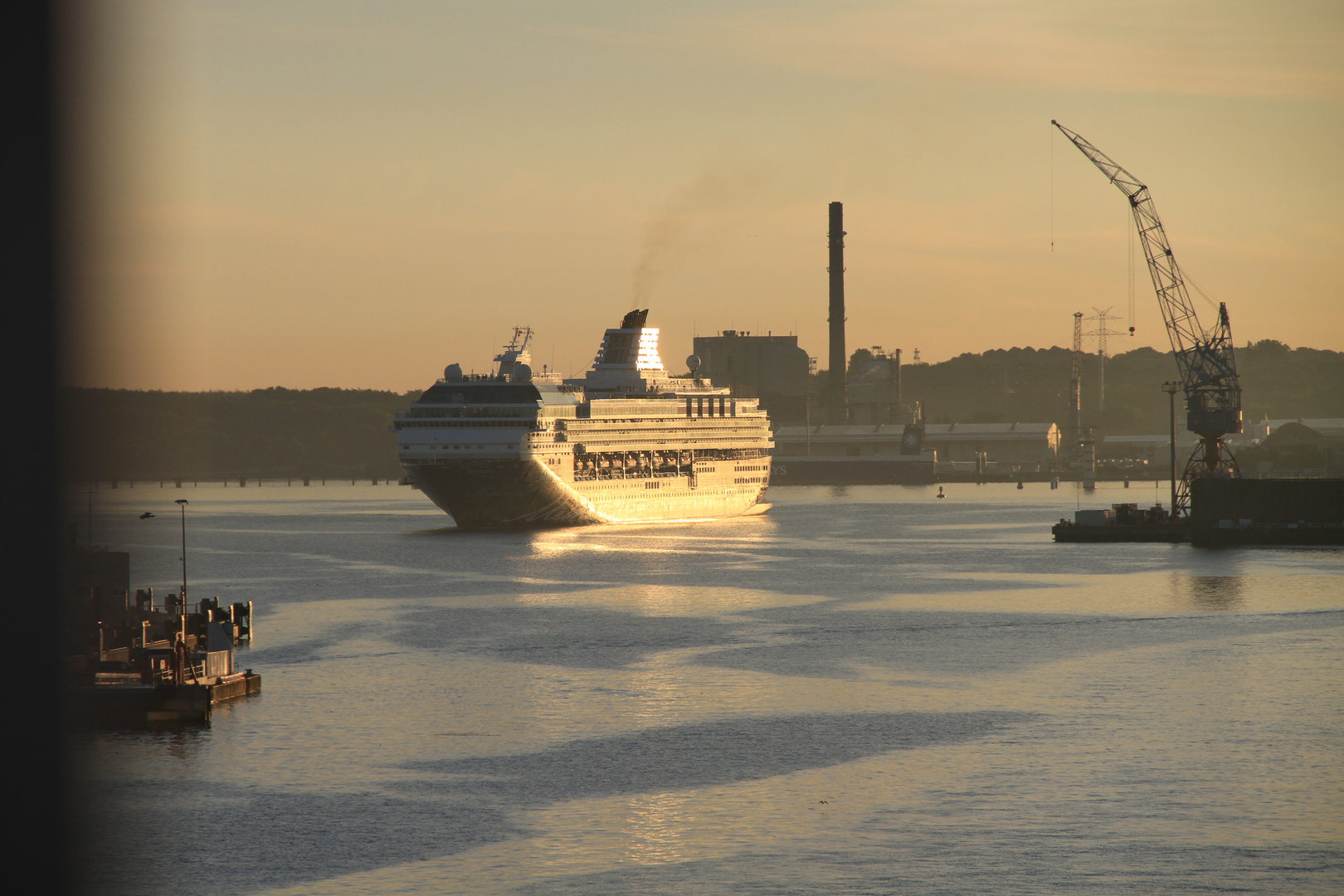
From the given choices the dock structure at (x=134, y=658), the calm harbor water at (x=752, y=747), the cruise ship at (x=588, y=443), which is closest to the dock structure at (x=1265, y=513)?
the calm harbor water at (x=752, y=747)

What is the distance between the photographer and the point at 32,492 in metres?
51.9

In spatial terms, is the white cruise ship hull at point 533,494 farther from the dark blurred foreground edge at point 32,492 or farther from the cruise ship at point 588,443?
the dark blurred foreground edge at point 32,492

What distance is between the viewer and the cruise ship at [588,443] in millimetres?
95375

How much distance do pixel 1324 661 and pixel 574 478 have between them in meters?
64.9

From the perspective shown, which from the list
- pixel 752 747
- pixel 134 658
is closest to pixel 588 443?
pixel 134 658

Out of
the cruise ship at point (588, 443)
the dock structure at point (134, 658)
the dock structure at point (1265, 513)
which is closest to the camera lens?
the dock structure at point (134, 658)

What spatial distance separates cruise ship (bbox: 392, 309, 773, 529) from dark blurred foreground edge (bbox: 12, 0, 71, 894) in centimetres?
4205

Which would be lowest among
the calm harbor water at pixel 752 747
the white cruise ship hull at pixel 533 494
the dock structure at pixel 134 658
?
the calm harbor water at pixel 752 747

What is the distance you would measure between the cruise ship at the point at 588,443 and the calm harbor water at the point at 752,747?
1155 inches

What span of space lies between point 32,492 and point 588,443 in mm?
54582

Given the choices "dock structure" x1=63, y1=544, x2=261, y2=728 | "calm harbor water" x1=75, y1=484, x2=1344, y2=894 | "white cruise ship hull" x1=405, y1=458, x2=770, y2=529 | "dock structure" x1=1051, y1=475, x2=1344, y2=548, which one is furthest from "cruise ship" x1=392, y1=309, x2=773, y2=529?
"dock structure" x1=63, y1=544, x2=261, y2=728

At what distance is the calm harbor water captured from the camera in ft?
79.3

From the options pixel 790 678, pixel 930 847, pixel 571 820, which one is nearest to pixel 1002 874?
pixel 930 847

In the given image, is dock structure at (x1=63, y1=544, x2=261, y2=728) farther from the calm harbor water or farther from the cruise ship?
the cruise ship
